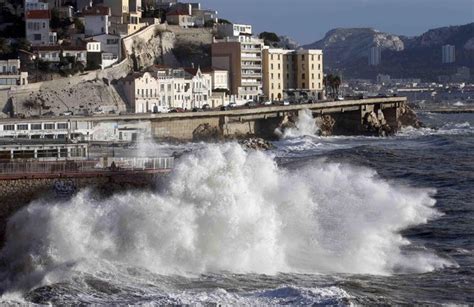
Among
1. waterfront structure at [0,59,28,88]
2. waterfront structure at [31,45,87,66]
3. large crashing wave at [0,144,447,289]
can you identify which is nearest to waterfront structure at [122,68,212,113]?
waterfront structure at [31,45,87,66]

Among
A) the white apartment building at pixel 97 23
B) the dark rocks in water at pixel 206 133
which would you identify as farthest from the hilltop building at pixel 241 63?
the dark rocks in water at pixel 206 133

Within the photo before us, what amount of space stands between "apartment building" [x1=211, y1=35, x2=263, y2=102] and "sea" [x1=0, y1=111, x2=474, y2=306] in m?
65.2

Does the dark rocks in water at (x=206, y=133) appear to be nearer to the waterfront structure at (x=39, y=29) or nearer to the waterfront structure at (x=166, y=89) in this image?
the waterfront structure at (x=166, y=89)

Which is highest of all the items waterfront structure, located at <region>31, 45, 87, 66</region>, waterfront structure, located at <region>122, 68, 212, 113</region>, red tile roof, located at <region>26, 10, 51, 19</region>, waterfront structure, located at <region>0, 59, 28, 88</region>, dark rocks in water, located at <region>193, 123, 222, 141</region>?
red tile roof, located at <region>26, 10, 51, 19</region>

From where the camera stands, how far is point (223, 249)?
29.9 metres

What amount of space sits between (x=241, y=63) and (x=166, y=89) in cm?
1304

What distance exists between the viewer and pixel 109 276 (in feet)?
91.5

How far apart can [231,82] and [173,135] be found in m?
25.8

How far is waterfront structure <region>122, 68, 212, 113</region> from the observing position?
8750cm

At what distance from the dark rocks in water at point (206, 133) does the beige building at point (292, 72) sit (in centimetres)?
2562

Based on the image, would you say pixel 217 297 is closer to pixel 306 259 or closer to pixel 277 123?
pixel 306 259

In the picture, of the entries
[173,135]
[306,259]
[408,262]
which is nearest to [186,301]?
[306,259]

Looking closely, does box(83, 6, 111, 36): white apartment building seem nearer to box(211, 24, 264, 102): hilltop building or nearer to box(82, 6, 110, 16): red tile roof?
box(82, 6, 110, 16): red tile roof

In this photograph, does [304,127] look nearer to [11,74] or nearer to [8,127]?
[11,74]
